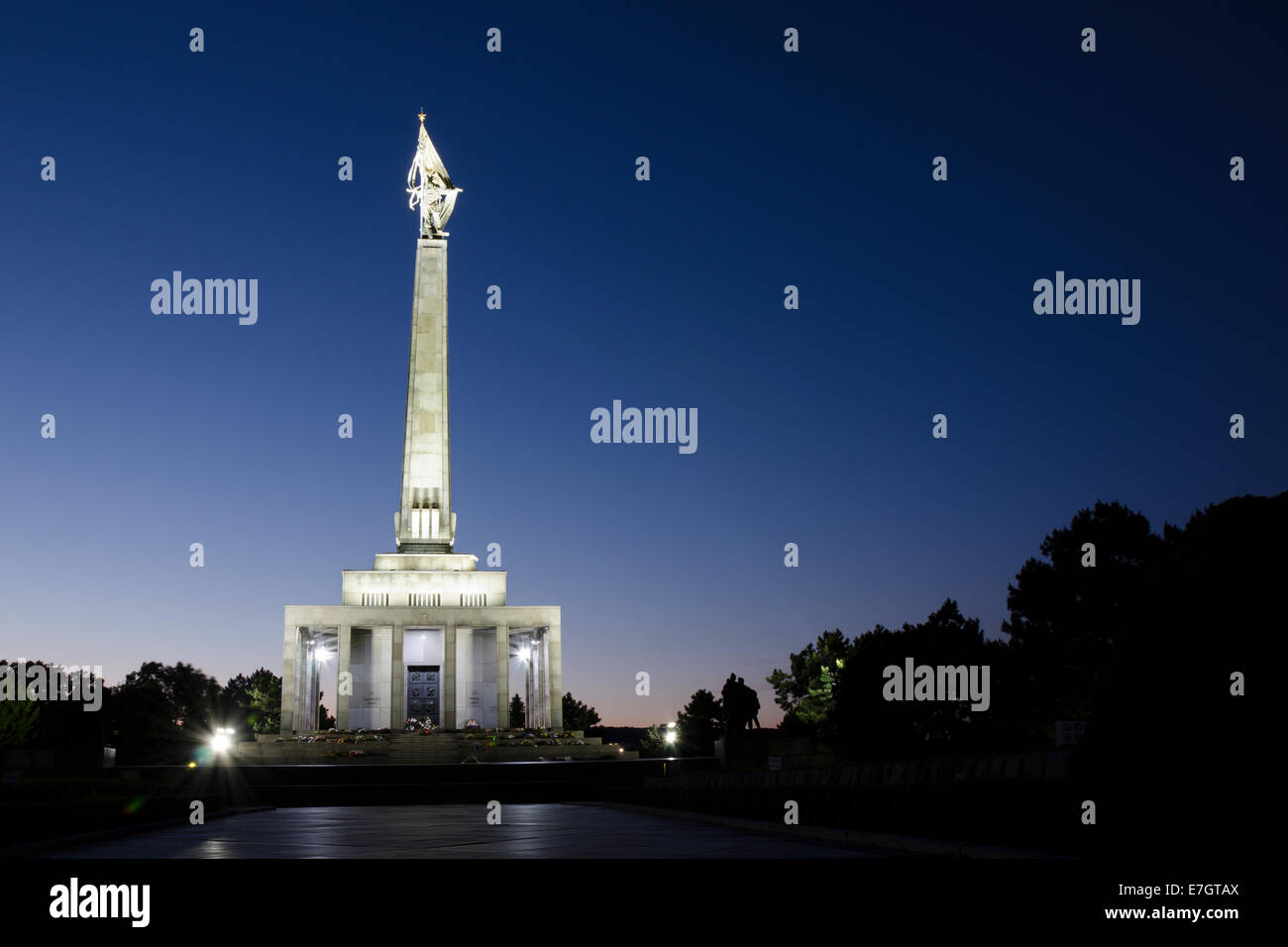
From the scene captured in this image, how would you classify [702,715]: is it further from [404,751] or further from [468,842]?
[468,842]

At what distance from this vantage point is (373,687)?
192 ft

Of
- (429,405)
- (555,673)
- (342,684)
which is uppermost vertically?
(429,405)

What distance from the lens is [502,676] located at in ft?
190

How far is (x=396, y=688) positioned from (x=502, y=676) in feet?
18.4

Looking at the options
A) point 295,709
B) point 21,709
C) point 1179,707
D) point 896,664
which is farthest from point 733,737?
point 21,709

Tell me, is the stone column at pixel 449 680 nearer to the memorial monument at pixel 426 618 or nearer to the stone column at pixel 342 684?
the memorial monument at pixel 426 618

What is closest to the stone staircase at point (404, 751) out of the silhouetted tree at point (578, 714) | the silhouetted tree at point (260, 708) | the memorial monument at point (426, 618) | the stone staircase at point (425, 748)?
the stone staircase at point (425, 748)

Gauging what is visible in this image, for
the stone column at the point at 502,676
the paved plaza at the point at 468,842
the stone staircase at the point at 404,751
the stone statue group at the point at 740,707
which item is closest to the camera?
the paved plaza at the point at 468,842

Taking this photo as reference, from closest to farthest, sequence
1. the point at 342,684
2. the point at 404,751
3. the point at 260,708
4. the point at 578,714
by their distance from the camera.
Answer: the point at 404,751 → the point at 342,684 → the point at 260,708 → the point at 578,714

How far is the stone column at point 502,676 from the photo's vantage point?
5772cm

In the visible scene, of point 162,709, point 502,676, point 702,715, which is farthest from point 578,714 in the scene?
point 502,676

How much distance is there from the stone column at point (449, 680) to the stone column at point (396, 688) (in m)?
2.14
